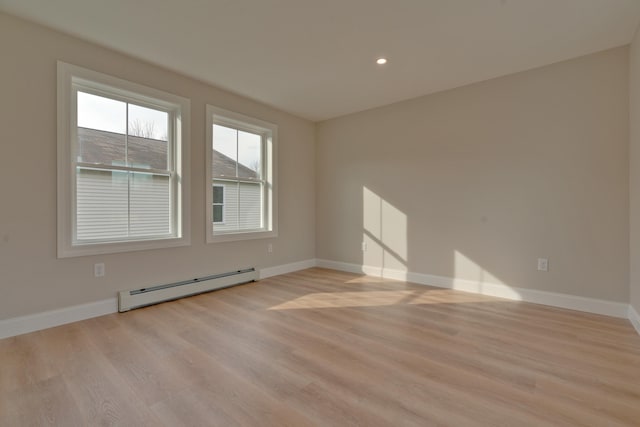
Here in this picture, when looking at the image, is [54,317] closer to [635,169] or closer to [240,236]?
[240,236]

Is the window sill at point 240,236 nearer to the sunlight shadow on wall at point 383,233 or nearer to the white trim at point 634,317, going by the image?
the sunlight shadow on wall at point 383,233

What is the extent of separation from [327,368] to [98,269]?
244 cm

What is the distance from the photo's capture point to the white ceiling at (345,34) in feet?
7.59

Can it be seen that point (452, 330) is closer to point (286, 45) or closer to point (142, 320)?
point (142, 320)

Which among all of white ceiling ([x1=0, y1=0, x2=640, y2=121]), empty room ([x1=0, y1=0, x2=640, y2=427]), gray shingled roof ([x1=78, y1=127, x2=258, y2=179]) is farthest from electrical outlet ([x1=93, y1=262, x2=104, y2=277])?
white ceiling ([x1=0, y1=0, x2=640, y2=121])

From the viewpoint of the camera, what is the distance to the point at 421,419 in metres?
1.48

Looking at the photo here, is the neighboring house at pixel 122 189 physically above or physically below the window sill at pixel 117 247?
above

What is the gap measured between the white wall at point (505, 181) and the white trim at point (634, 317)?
165 millimetres

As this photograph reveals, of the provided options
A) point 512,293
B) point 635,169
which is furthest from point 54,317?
point 635,169

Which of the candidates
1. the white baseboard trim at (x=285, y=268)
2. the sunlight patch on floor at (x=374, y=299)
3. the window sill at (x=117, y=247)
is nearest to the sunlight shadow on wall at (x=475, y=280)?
the sunlight patch on floor at (x=374, y=299)

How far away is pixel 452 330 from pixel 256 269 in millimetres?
2716

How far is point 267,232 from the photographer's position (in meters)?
4.57

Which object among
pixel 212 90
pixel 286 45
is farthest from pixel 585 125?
pixel 212 90

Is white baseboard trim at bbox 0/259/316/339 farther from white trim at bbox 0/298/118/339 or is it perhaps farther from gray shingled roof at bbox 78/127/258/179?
gray shingled roof at bbox 78/127/258/179
